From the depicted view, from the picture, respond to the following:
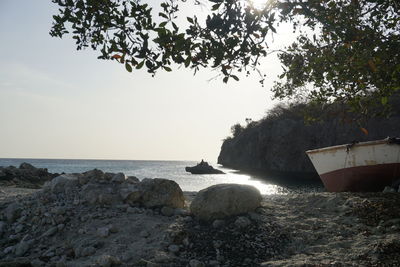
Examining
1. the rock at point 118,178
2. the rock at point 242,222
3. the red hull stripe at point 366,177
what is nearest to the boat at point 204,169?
the red hull stripe at point 366,177

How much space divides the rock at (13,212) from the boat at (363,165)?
11.3 meters

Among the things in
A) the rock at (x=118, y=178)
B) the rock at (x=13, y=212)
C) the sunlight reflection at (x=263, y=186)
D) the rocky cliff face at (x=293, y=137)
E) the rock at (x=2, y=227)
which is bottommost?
the sunlight reflection at (x=263, y=186)

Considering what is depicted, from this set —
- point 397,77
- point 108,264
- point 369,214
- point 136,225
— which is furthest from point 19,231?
point 397,77

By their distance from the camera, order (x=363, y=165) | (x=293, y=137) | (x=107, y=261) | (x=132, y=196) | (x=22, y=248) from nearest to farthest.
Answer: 1. (x=107, y=261)
2. (x=22, y=248)
3. (x=132, y=196)
4. (x=363, y=165)
5. (x=293, y=137)

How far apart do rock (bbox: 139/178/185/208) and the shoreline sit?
1.17 ft

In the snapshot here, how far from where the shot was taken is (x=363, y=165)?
485 inches

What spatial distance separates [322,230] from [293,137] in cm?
2977

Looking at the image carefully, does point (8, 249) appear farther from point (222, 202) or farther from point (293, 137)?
point (293, 137)

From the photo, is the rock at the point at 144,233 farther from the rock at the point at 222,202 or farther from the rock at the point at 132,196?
the rock at the point at 132,196

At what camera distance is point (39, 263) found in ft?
18.9

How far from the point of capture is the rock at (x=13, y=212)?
25.4 feet

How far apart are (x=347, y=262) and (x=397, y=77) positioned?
3.41m

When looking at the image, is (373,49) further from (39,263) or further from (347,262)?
(39,263)

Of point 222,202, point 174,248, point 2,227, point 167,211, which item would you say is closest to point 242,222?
point 222,202
